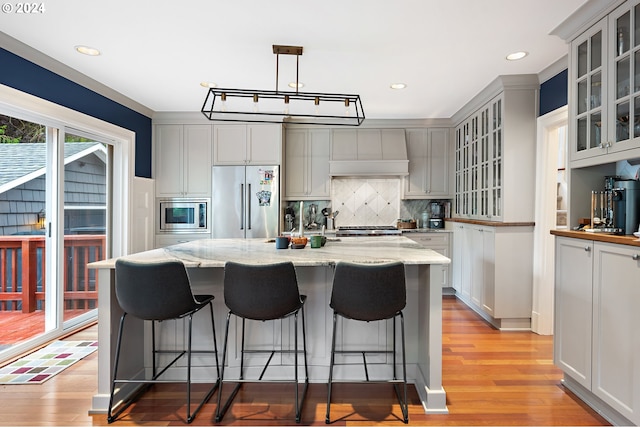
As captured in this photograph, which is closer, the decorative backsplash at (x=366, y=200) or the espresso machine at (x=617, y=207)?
the espresso machine at (x=617, y=207)

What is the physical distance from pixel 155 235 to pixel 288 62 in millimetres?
3200

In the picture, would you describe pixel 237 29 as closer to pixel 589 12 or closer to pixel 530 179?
pixel 589 12

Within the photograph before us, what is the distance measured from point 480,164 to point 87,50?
13.7 ft

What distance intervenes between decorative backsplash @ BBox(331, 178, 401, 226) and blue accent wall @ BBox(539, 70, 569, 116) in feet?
7.64

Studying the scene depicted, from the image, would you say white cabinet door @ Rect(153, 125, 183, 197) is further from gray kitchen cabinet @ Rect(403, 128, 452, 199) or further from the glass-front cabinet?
the glass-front cabinet

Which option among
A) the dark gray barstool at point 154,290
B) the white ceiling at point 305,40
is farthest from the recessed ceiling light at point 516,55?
the dark gray barstool at point 154,290

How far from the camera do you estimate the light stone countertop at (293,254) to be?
2164 millimetres

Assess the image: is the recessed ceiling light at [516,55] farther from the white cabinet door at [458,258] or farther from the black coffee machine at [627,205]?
the white cabinet door at [458,258]

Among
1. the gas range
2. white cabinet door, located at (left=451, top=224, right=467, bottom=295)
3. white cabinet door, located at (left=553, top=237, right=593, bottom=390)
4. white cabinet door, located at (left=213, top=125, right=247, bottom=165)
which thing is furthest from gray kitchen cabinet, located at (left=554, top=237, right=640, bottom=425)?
white cabinet door, located at (left=213, top=125, right=247, bottom=165)

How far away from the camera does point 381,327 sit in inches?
99.2

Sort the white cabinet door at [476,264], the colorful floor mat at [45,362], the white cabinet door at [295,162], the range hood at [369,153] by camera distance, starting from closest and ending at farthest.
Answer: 1. the colorful floor mat at [45,362]
2. the white cabinet door at [476,264]
3. the range hood at [369,153]
4. the white cabinet door at [295,162]

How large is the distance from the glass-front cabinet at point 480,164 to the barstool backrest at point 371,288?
2.21 metres

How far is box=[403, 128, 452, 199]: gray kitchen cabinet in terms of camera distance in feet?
17.2

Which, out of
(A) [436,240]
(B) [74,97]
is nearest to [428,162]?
(A) [436,240]
